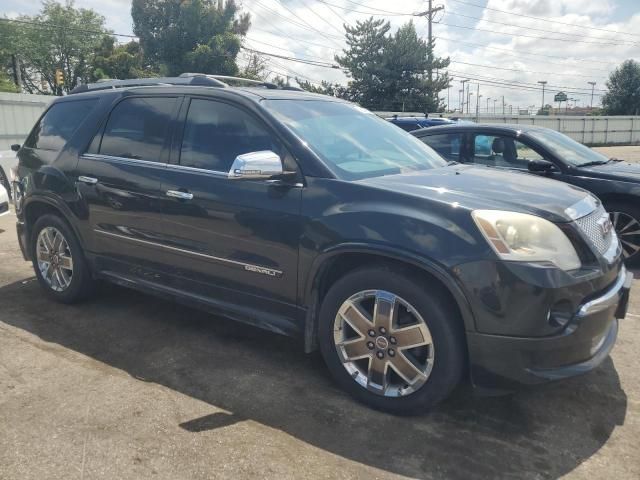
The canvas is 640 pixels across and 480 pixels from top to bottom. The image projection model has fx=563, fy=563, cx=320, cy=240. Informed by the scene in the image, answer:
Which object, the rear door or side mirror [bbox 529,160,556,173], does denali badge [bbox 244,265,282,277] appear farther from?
side mirror [bbox 529,160,556,173]

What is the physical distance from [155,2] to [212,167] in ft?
135

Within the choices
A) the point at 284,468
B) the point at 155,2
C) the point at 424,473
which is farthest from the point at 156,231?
the point at 155,2

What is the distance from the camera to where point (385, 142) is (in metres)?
3.90

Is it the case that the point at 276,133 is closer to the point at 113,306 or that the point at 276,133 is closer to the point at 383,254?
the point at 383,254

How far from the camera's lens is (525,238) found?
8.75ft

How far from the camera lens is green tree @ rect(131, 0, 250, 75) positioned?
124 feet

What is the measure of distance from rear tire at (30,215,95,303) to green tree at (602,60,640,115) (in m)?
57.8

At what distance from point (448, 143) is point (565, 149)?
1.34 m

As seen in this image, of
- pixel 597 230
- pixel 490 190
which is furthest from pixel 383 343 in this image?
pixel 597 230

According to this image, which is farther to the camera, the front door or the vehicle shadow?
the front door

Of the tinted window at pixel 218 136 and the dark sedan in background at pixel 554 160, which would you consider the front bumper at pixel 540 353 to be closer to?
the tinted window at pixel 218 136

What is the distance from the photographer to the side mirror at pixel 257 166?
309cm

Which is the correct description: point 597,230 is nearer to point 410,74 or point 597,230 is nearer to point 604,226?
point 604,226

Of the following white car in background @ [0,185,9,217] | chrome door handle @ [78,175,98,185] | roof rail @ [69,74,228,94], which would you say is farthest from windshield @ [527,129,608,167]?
white car in background @ [0,185,9,217]
